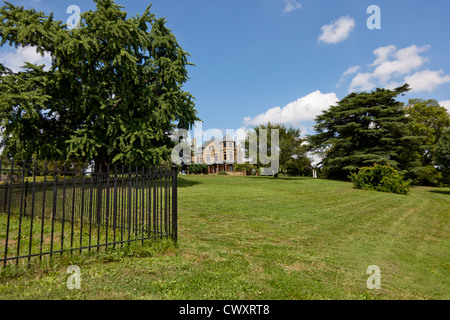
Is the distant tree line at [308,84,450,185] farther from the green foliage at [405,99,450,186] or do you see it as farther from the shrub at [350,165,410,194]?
the shrub at [350,165,410,194]

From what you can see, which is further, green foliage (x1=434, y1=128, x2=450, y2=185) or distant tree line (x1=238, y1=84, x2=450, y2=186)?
distant tree line (x1=238, y1=84, x2=450, y2=186)

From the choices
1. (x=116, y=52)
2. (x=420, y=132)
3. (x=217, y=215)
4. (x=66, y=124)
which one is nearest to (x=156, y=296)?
(x=217, y=215)

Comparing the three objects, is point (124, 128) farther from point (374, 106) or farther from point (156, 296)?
point (374, 106)

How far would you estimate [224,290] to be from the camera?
418cm

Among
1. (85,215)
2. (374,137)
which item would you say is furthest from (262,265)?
(374,137)

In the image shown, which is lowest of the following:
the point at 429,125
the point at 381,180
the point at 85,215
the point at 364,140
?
the point at 85,215

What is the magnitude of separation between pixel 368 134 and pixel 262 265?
35.2 meters

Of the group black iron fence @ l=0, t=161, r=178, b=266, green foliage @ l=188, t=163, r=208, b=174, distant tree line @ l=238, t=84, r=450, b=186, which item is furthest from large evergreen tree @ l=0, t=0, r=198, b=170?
green foliage @ l=188, t=163, r=208, b=174

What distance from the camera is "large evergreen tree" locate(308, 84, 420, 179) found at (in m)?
33.9

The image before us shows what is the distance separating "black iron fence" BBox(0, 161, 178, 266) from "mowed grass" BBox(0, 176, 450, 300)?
545 millimetres

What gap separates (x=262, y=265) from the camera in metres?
5.46

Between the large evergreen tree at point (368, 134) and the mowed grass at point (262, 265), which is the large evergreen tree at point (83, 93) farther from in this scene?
the large evergreen tree at point (368, 134)

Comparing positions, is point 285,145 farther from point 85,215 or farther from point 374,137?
point 85,215
